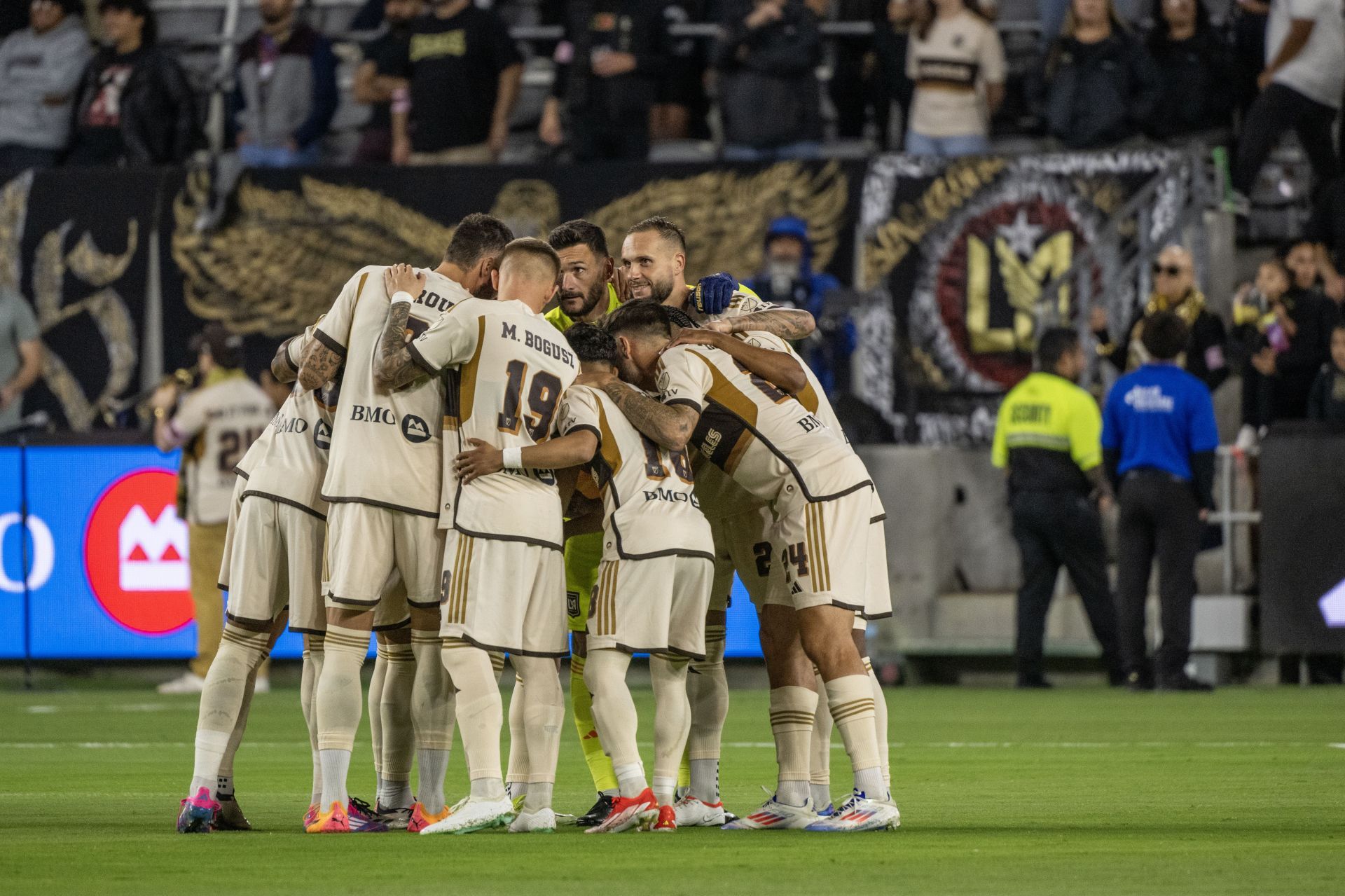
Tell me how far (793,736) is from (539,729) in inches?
40.1

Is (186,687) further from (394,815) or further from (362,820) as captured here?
(362,820)

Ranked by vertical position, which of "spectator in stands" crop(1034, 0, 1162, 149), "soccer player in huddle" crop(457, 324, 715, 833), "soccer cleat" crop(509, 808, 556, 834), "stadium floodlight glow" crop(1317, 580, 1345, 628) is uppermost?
"spectator in stands" crop(1034, 0, 1162, 149)

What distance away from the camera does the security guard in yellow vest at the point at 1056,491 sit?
604 inches

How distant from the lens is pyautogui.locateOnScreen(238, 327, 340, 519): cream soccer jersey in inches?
313

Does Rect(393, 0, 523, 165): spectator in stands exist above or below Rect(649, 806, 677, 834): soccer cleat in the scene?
above

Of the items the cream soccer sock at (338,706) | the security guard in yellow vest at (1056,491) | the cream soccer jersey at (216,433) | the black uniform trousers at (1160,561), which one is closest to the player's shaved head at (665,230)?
the cream soccer sock at (338,706)

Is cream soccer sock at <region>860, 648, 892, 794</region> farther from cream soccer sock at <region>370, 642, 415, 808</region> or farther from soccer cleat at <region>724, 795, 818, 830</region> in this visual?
cream soccer sock at <region>370, 642, 415, 808</region>

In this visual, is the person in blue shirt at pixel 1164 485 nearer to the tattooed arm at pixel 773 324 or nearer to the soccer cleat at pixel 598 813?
the tattooed arm at pixel 773 324

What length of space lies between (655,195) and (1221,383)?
5.14 metres

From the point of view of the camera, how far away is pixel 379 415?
7.74 metres

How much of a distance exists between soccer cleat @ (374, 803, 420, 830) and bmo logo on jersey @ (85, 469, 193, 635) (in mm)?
8309

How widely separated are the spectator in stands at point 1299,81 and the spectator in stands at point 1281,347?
5.20 ft

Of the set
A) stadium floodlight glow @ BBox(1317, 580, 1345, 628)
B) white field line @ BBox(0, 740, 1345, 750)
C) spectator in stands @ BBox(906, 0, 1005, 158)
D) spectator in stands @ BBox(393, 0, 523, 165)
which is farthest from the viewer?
spectator in stands @ BBox(393, 0, 523, 165)

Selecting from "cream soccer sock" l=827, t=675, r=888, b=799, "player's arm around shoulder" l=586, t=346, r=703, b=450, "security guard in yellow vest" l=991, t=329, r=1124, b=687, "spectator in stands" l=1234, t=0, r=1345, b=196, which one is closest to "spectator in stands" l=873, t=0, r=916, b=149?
"spectator in stands" l=1234, t=0, r=1345, b=196
